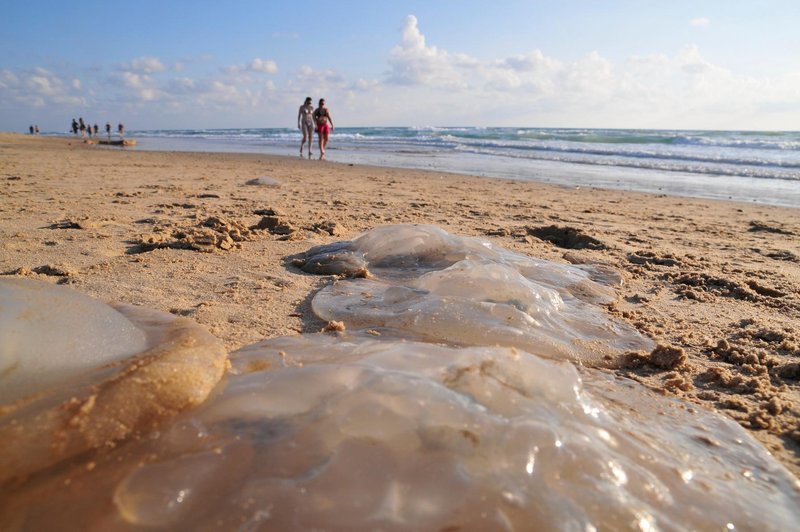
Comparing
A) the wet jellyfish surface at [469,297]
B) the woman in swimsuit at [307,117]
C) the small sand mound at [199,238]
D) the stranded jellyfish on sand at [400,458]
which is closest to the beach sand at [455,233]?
the small sand mound at [199,238]

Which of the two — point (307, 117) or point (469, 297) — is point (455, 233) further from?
point (307, 117)

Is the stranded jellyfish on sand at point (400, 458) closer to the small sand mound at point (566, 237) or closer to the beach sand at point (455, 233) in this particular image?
the beach sand at point (455, 233)

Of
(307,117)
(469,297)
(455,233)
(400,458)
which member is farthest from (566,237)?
(307,117)

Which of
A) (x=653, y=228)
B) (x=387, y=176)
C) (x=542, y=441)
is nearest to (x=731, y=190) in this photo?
(x=653, y=228)

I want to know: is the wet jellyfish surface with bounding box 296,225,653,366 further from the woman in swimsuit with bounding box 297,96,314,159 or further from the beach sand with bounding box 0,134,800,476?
the woman in swimsuit with bounding box 297,96,314,159

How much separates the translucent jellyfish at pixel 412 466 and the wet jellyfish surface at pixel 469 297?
662 millimetres

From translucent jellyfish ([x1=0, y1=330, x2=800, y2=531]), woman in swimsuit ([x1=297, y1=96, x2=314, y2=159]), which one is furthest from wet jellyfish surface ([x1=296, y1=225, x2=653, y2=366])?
woman in swimsuit ([x1=297, y1=96, x2=314, y2=159])

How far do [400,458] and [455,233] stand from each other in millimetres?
3466

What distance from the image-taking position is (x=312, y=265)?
9.89 ft

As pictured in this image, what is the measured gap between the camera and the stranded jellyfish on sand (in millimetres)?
878

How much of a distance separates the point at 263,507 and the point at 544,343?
1365mm

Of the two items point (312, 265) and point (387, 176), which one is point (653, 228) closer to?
point (312, 265)

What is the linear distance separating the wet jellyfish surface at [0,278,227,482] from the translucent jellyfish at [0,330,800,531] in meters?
0.05

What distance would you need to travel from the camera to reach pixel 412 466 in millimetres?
955
